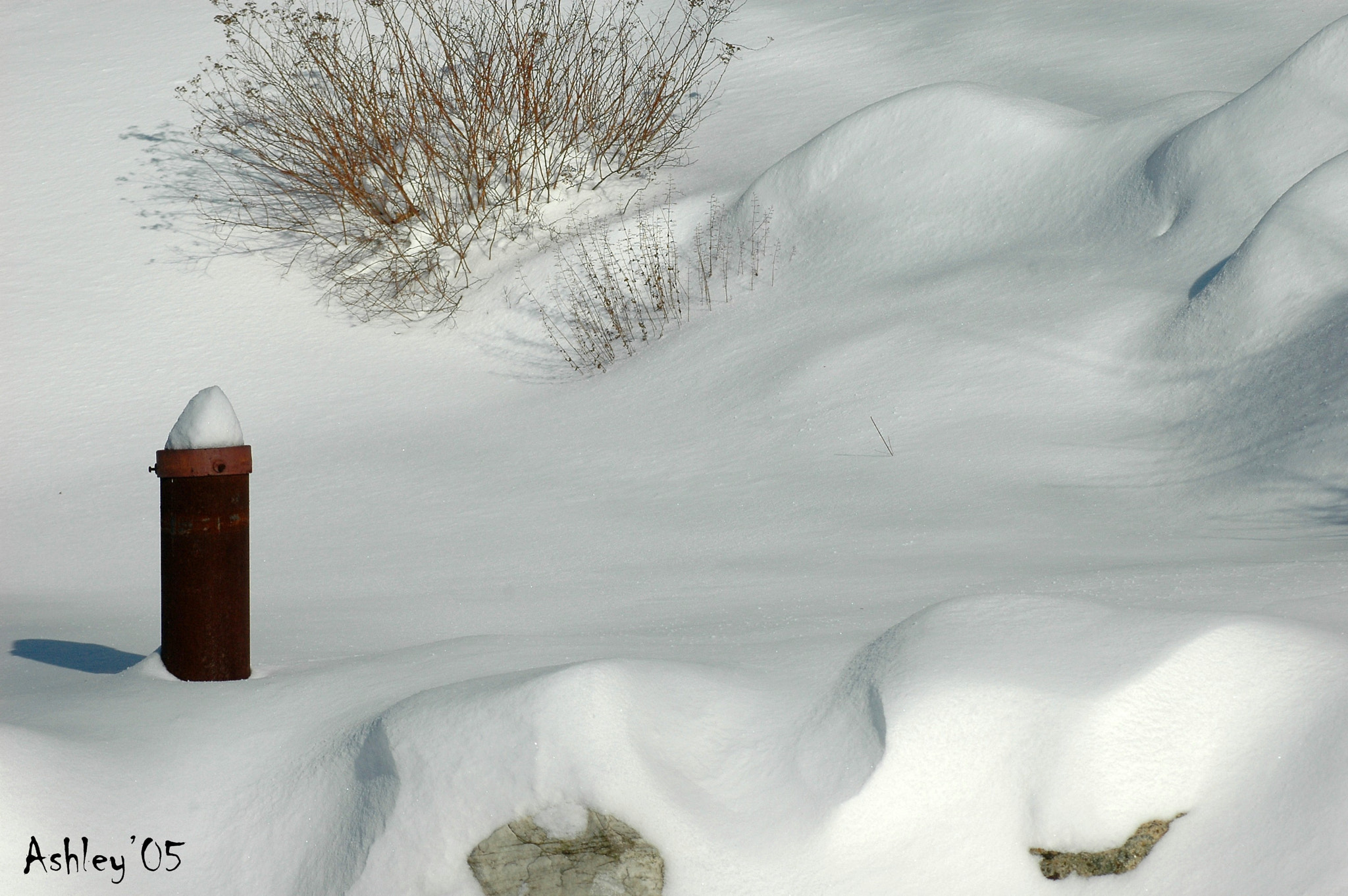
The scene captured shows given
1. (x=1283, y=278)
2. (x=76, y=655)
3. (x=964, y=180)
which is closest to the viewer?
(x=76, y=655)

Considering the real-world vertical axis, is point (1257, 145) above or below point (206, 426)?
above

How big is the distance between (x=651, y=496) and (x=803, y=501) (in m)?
0.63

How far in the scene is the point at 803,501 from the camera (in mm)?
4512

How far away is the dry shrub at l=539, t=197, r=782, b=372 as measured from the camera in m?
6.74

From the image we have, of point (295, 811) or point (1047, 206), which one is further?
point (1047, 206)

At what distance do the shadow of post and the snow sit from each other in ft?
0.14

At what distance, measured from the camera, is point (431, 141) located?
7.90 meters

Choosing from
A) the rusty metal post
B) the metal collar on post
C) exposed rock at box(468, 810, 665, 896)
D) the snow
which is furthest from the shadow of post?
exposed rock at box(468, 810, 665, 896)

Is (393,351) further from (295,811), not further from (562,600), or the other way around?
(295,811)

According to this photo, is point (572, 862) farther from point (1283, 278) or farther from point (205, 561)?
point (1283, 278)

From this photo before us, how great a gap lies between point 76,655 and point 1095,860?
2.67 meters

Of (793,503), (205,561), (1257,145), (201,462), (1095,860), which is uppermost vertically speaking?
(1257,145)

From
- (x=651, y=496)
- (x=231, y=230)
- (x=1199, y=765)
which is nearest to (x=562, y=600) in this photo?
(x=651, y=496)

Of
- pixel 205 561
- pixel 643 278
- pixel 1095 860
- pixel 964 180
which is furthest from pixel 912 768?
pixel 643 278
